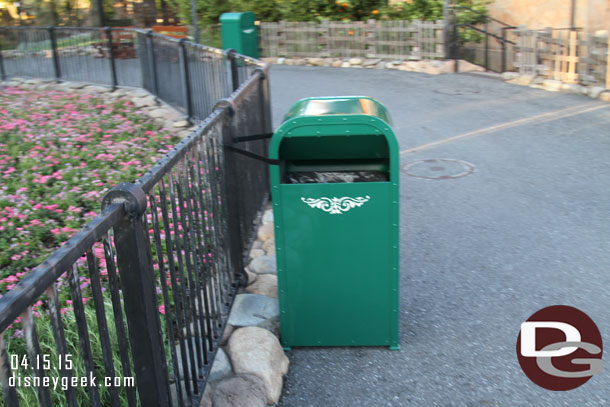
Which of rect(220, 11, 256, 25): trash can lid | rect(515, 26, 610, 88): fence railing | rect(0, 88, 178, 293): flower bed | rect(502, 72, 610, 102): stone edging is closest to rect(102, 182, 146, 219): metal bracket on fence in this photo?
rect(0, 88, 178, 293): flower bed

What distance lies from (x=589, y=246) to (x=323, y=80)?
38.0 ft

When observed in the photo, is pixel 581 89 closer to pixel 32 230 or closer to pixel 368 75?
pixel 368 75

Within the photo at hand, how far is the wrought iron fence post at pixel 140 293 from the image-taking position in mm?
2373

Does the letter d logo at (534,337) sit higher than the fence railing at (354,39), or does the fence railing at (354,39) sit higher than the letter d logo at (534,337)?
the fence railing at (354,39)

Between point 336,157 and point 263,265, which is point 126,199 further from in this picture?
point 263,265

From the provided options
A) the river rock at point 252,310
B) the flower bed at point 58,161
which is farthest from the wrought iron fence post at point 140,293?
the flower bed at point 58,161

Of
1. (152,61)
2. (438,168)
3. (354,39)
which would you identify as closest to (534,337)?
(438,168)

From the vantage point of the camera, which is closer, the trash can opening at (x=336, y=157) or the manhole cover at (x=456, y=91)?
the trash can opening at (x=336, y=157)

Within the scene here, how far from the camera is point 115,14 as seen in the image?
31578 millimetres

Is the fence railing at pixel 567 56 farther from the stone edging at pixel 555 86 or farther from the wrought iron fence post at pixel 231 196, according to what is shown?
the wrought iron fence post at pixel 231 196

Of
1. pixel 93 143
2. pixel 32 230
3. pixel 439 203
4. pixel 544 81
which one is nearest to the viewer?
pixel 32 230

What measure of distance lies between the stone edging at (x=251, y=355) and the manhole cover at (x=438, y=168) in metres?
3.60

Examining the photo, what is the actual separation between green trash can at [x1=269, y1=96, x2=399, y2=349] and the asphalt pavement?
228mm

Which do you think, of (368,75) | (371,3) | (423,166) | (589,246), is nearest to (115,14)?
(371,3)
